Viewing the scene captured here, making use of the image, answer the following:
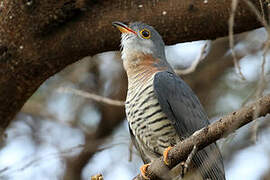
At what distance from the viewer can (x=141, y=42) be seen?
454 cm

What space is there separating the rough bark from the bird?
16 centimetres

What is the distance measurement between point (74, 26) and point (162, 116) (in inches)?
43.2

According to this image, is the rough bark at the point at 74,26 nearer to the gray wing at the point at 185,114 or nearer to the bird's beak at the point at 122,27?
the bird's beak at the point at 122,27

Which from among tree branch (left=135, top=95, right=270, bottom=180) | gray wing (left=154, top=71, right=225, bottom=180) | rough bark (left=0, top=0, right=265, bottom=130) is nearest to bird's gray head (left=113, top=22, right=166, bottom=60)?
rough bark (left=0, top=0, right=265, bottom=130)

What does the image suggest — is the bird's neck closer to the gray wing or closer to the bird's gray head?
the bird's gray head

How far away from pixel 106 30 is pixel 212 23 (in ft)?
2.97

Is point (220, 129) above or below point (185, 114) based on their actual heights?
below

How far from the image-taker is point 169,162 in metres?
3.01

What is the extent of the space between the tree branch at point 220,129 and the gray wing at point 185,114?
1.85 feet

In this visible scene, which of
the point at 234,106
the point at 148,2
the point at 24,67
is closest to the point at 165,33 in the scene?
the point at 148,2

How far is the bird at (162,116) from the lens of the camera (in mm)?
3559

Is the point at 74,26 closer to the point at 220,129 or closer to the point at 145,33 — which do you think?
the point at 145,33

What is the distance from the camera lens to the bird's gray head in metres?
4.25

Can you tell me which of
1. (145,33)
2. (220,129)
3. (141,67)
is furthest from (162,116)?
(220,129)
